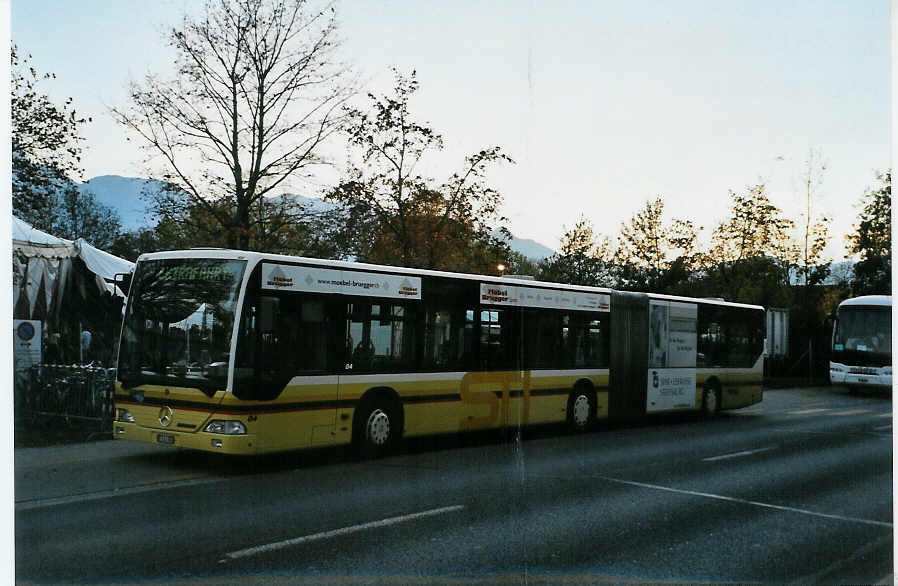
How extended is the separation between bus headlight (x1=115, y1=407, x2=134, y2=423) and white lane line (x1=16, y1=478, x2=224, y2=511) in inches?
40.8

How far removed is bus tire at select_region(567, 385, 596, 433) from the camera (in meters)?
6.54

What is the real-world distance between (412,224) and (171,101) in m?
1.87

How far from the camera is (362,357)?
829 centimetres

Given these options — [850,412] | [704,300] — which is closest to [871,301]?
[850,412]

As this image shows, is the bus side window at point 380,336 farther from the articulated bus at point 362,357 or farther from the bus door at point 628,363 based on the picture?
the bus door at point 628,363

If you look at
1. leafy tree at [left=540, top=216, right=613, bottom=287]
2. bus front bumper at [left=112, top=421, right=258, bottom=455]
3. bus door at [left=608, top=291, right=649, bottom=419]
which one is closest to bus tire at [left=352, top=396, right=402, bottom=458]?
bus front bumper at [left=112, top=421, right=258, bottom=455]

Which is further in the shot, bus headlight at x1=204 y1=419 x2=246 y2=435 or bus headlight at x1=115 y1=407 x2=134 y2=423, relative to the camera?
bus headlight at x1=115 y1=407 x2=134 y2=423

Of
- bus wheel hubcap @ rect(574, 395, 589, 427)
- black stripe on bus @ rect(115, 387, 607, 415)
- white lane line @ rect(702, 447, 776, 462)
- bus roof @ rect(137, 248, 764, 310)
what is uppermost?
bus roof @ rect(137, 248, 764, 310)

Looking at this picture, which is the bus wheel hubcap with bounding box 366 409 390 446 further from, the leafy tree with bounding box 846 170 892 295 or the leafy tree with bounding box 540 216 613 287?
the leafy tree with bounding box 846 170 892 295

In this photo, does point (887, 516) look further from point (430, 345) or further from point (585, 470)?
point (430, 345)

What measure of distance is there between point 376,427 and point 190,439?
5.50 ft

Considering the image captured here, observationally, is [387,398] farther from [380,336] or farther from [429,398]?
[380,336]

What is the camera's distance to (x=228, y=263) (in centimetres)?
712

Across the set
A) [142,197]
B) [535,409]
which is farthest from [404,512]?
[142,197]
